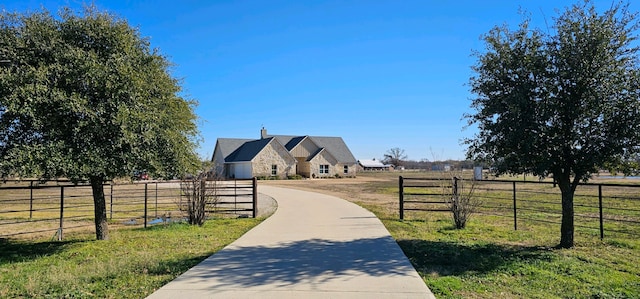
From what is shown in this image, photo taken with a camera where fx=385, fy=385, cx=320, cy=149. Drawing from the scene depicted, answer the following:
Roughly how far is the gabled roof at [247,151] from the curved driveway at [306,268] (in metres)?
36.1

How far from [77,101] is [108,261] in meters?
3.07

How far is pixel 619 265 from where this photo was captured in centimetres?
659

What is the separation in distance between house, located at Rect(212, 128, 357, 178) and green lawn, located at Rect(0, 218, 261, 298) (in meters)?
34.7

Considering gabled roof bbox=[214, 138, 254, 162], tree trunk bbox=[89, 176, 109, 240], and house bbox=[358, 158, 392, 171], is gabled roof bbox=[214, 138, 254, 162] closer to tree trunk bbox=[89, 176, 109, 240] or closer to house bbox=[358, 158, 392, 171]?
tree trunk bbox=[89, 176, 109, 240]

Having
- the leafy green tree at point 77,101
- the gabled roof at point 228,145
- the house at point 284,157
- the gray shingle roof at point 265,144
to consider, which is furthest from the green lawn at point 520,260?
the gabled roof at point 228,145

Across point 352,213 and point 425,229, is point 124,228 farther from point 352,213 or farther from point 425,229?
point 425,229

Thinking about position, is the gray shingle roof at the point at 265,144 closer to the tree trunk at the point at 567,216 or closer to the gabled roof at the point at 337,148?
the gabled roof at the point at 337,148

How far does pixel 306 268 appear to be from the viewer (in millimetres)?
6395

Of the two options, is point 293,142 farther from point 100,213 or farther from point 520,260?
point 520,260

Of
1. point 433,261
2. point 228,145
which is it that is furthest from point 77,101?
point 228,145

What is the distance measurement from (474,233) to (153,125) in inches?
320

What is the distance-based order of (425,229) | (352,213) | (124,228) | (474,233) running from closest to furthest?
(474,233) → (425,229) → (124,228) → (352,213)

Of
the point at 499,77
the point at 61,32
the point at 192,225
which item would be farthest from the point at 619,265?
the point at 61,32

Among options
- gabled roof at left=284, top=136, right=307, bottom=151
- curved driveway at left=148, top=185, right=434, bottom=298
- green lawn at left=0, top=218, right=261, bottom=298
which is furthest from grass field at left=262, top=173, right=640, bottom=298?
gabled roof at left=284, top=136, right=307, bottom=151
